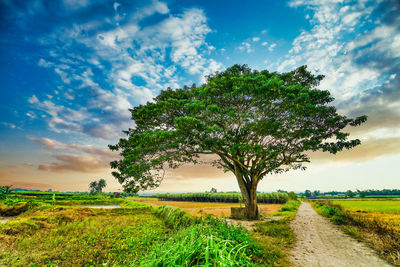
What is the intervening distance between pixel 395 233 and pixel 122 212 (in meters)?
17.3

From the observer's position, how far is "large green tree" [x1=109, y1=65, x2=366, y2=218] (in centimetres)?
923

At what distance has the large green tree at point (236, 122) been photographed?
9.23 metres

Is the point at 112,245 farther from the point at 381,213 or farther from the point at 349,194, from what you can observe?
the point at 349,194

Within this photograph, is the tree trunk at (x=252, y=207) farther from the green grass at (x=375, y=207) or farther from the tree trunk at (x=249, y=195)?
the green grass at (x=375, y=207)

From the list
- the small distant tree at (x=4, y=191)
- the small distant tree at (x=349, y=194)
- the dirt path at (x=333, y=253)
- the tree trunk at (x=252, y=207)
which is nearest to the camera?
the dirt path at (x=333, y=253)

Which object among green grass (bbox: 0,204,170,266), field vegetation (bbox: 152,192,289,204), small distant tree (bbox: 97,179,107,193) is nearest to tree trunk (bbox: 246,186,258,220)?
green grass (bbox: 0,204,170,266)

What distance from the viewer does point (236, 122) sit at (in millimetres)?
11430

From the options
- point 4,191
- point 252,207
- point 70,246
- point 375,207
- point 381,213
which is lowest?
point 375,207

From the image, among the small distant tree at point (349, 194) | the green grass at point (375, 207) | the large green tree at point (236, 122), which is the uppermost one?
the large green tree at point (236, 122)

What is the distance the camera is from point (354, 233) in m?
7.55

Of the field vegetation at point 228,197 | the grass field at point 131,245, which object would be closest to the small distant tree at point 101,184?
the field vegetation at point 228,197

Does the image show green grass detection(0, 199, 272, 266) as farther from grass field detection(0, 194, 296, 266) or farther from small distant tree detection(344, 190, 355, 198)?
small distant tree detection(344, 190, 355, 198)

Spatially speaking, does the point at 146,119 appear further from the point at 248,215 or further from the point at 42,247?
the point at 248,215

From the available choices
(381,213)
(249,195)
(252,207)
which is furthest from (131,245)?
(381,213)
